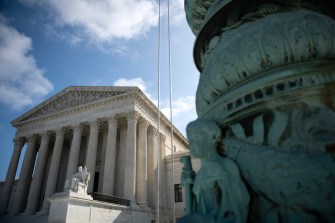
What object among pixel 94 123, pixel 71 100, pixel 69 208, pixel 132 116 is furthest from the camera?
pixel 71 100

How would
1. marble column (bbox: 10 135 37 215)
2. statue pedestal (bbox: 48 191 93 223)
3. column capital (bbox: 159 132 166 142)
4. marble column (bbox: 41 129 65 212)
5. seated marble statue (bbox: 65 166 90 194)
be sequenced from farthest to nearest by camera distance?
column capital (bbox: 159 132 166 142)
marble column (bbox: 10 135 37 215)
marble column (bbox: 41 129 65 212)
seated marble statue (bbox: 65 166 90 194)
statue pedestal (bbox: 48 191 93 223)

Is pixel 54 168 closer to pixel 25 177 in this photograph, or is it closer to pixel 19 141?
pixel 25 177

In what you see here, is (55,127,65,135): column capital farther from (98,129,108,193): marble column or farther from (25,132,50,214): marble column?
(98,129,108,193): marble column

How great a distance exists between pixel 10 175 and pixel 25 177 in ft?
7.50

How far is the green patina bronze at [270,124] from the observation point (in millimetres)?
1656

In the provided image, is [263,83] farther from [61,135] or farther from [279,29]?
[61,135]

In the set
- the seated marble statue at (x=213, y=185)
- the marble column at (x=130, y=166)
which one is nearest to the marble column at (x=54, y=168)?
the marble column at (x=130, y=166)

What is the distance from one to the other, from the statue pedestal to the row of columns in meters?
5.90

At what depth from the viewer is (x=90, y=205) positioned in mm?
17219

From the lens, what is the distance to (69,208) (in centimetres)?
1536

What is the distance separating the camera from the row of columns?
2328cm

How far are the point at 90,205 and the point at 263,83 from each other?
17517 millimetres

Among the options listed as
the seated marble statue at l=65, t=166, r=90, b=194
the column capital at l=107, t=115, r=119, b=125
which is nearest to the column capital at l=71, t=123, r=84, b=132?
the column capital at l=107, t=115, r=119, b=125

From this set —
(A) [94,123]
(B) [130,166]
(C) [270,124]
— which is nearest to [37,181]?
(A) [94,123]
